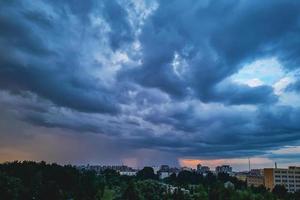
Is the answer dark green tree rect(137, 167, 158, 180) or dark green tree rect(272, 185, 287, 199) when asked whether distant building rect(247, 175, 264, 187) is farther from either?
dark green tree rect(272, 185, 287, 199)

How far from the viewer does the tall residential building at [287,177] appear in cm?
14262

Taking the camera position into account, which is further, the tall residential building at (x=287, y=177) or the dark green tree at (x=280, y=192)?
the tall residential building at (x=287, y=177)

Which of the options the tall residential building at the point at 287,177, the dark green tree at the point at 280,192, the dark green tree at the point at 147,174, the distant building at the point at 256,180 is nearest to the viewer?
the dark green tree at the point at 280,192

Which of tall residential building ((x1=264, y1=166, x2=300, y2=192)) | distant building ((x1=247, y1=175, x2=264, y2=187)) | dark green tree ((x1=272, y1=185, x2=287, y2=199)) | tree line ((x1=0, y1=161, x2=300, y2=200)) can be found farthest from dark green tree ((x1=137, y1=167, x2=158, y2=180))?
dark green tree ((x1=272, y1=185, x2=287, y2=199))

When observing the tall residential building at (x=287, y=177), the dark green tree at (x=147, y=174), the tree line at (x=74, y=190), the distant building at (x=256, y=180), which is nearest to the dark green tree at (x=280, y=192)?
the tree line at (x=74, y=190)

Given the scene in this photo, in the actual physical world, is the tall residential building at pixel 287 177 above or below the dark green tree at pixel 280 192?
above

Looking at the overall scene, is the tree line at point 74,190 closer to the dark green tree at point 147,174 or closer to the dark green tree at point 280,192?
the dark green tree at point 280,192

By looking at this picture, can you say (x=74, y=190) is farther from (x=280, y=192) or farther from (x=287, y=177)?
(x=287, y=177)

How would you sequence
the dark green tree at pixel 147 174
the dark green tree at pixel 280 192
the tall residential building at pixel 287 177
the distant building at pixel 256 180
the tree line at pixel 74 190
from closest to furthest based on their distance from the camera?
the tree line at pixel 74 190 < the dark green tree at pixel 280 192 < the tall residential building at pixel 287 177 < the distant building at pixel 256 180 < the dark green tree at pixel 147 174

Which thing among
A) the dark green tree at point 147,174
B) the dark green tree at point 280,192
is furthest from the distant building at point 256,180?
the dark green tree at point 280,192

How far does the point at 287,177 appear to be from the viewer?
144 meters

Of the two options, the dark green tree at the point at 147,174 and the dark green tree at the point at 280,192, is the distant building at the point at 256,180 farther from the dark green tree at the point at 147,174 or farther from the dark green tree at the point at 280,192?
the dark green tree at the point at 280,192

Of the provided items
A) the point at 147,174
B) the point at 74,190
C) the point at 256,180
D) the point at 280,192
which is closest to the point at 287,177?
the point at 256,180

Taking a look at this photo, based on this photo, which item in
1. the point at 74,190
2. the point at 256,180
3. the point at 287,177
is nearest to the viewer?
the point at 74,190
